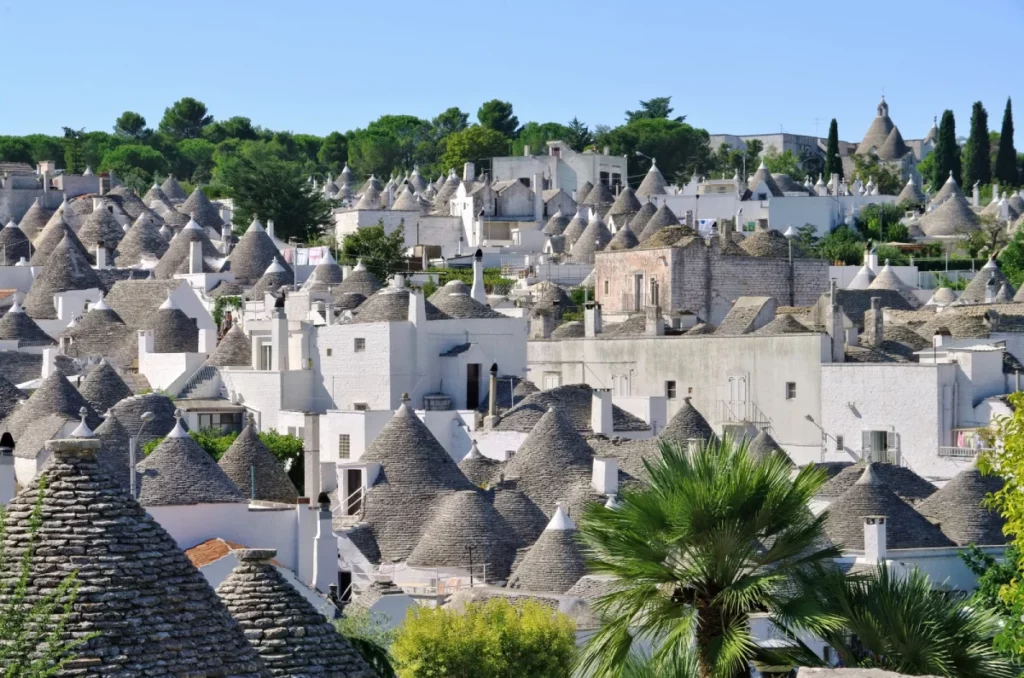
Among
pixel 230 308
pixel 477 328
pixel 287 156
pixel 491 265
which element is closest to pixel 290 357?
pixel 477 328

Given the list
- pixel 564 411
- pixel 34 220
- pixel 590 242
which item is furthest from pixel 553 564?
pixel 34 220

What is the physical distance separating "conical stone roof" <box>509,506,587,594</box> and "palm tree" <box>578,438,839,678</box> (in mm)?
15688

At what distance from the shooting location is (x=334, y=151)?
5851 inches

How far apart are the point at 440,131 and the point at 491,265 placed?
6922 cm

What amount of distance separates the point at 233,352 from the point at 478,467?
41.7ft

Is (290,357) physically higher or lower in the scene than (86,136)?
lower

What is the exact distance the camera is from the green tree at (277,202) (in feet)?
269

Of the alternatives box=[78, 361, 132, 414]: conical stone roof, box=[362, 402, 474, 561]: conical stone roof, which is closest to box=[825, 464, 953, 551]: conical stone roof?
box=[362, 402, 474, 561]: conical stone roof

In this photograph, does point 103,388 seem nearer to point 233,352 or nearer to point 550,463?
point 233,352

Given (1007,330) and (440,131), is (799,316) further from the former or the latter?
(440,131)

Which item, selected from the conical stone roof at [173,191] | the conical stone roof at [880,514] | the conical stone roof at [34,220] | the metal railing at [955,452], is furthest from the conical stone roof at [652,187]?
the conical stone roof at [880,514]

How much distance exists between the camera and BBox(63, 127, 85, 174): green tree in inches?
4891

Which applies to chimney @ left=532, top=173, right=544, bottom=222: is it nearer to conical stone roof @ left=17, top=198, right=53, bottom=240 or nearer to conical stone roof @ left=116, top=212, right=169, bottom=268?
conical stone roof @ left=116, top=212, right=169, bottom=268

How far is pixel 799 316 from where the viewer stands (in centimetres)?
5916
